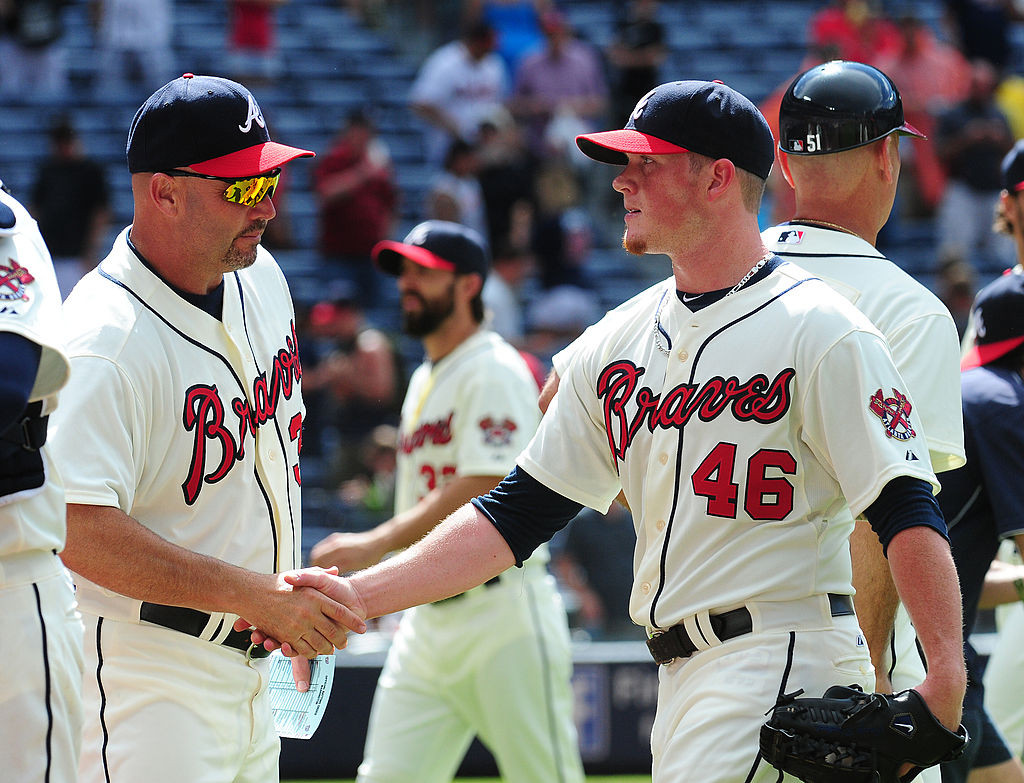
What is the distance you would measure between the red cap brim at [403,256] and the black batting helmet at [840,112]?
8.52 ft

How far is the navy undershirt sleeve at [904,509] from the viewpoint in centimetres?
294

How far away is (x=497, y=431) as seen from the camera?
19.0 ft

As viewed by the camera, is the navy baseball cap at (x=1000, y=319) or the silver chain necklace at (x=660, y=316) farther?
the navy baseball cap at (x=1000, y=319)

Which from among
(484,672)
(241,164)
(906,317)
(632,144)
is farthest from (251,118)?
(484,672)

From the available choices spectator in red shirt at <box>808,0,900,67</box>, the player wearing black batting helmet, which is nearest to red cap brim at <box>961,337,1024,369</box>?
the player wearing black batting helmet

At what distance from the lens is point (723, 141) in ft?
10.7

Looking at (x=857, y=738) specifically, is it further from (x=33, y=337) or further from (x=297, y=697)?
(x=33, y=337)

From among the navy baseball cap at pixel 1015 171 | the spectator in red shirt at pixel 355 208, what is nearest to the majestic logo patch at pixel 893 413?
the navy baseball cap at pixel 1015 171

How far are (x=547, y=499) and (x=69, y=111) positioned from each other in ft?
38.6

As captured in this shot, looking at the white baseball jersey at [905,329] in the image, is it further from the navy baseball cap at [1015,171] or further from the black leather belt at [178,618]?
the black leather belt at [178,618]

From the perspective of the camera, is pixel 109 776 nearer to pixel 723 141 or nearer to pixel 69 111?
pixel 723 141

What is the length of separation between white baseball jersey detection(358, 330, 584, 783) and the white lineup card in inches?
66.3

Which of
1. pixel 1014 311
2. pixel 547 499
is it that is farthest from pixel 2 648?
pixel 1014 311

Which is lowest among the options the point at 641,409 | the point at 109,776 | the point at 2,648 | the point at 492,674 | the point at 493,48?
the point at 492,674
